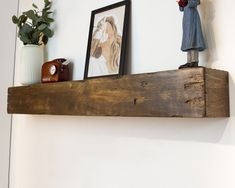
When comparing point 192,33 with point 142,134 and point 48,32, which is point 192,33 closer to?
point 142,134

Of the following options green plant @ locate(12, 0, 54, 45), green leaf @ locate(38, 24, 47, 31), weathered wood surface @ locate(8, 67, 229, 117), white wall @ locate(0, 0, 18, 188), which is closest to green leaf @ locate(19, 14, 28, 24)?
green plant @ locate(12, 0, 54, 45)

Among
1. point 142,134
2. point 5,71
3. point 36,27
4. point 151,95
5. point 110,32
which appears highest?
point 36,27

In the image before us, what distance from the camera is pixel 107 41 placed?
1.31 metres

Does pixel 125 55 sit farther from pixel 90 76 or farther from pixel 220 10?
pixel 220 10

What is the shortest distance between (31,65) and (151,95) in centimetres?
93

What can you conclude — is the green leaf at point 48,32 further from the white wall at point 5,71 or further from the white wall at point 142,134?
the white wall at point 5,71

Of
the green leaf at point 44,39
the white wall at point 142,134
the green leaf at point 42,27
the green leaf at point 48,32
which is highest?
the green leaf at point 42,27

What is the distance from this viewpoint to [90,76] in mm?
1369

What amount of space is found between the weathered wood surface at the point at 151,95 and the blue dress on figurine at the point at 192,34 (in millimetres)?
90

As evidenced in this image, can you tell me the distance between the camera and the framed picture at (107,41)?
4.10 ft

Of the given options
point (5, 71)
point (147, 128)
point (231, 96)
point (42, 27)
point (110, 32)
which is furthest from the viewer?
point (5, 71)

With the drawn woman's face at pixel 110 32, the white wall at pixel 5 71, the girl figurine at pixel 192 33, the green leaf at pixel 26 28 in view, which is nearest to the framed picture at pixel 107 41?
the drawn woman's face at pixel 110 32

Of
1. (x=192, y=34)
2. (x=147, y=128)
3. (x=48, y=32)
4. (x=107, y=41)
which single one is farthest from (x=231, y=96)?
(x=48, y=32)

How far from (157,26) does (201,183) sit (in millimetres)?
618
